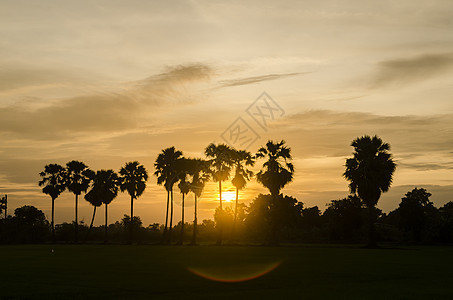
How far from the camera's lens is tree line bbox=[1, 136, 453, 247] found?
77.8 metres

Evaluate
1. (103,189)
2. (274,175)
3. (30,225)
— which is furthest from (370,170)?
(30,225)

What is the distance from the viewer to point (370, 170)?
76500 mm

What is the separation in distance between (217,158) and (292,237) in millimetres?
22723

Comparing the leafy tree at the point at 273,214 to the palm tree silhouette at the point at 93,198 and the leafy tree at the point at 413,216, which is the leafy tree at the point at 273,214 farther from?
the palm tree silhouette at the point at 93,198

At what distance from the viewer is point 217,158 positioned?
99188 millimetres

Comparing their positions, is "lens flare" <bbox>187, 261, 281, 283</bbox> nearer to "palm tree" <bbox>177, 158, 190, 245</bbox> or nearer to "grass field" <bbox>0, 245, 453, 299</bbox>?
"grass field" <bbox>0, 245, 453, 299</bbox>

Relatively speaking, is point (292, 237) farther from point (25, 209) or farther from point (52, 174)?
point (25, 209)

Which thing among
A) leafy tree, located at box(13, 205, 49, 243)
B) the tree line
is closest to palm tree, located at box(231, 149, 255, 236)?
the tree line

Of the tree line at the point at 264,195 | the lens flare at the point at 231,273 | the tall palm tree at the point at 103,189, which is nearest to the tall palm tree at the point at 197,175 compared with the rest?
the tree line at the point at 264,195

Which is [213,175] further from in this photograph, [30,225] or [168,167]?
[30,225]

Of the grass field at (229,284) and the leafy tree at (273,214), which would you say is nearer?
the grass field at (229,284)

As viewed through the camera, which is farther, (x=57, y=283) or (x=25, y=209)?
(x=25, y=209)

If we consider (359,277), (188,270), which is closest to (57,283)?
(188,270)

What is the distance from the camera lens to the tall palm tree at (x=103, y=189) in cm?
11919
